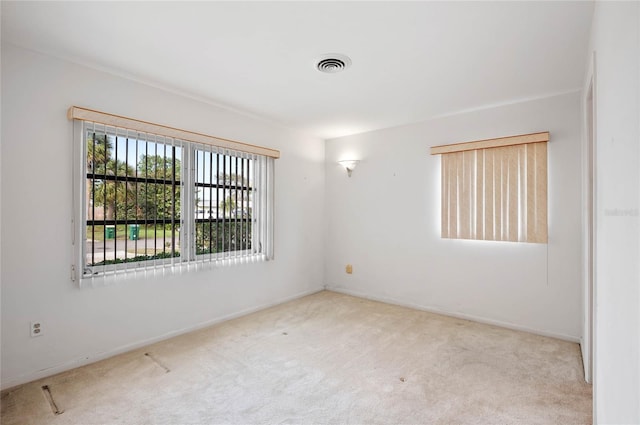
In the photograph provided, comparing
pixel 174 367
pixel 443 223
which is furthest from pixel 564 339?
pixel 174 367

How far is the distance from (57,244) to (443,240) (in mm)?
3926

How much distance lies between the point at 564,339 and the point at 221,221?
380 cm

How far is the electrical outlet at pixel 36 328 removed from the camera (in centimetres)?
245

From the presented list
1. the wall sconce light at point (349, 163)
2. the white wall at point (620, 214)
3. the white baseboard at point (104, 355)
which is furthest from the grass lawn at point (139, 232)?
the white wall at point (620, 214)

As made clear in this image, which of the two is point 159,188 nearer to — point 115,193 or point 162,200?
point 162,200

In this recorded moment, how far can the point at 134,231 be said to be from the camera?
3.01m

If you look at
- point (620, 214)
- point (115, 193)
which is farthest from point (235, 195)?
point (620, 214)

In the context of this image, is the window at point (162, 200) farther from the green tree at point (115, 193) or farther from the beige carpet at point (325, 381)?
the beige carpet at point (325, 381)

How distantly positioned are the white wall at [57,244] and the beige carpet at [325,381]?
21 centimetres

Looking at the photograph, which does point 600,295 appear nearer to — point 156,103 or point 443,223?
point 443,223

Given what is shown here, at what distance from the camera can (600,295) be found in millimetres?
1580

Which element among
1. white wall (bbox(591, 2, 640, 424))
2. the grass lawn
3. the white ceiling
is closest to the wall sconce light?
the white ceiling

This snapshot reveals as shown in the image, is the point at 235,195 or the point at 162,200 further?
the point at 235,195

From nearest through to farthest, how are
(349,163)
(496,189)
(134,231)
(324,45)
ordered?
1. (324,45)
2. (134,231)
3. (496,189)
4. (349,163)
